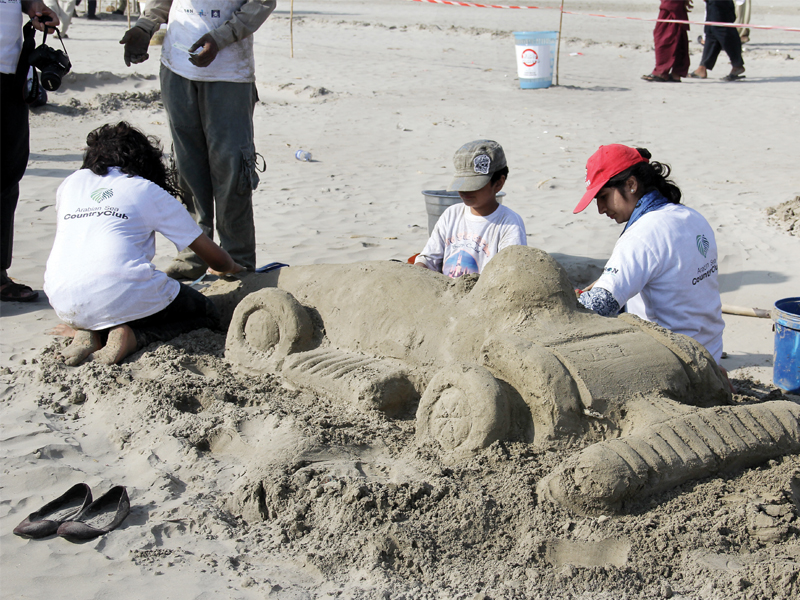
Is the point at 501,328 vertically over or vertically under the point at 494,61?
under

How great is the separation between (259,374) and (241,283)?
2.59 ft

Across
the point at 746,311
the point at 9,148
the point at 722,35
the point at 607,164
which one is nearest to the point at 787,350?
the point at 746,311

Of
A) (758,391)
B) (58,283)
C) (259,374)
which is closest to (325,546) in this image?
(259,374)

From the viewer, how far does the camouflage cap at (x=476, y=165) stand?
11.8 ft

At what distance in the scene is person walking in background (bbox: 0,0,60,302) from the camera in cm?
412

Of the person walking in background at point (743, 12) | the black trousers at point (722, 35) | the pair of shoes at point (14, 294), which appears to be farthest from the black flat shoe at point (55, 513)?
the person walking in background at point (743, 12)

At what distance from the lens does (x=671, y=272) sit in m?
2.96

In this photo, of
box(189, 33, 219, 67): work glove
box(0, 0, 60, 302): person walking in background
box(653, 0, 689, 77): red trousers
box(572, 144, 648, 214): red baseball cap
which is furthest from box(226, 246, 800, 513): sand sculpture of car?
box(653, 0, 689, 77): red trousers

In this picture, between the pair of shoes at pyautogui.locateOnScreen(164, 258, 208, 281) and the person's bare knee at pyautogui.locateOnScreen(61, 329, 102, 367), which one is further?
the pair of shoes at pyautogui.locateOnScreen(164, 258, 208, 281)

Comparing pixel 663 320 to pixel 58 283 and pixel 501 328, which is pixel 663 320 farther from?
pixel 58 283

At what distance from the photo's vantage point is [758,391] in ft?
11.3

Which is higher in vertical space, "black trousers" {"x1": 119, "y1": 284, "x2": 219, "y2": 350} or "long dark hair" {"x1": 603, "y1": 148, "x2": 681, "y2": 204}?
"long dark hair" {"x1": 603, "y1": 148, "x2": 681, "y2": 204}

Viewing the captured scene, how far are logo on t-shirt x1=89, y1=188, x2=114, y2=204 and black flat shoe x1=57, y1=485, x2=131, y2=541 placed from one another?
1.69m

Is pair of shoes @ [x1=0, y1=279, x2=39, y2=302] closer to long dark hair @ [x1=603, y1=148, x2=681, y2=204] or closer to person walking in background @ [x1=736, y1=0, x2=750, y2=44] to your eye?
long dark hair @ [x1=603, y1=148, x2=681, y2=204]
